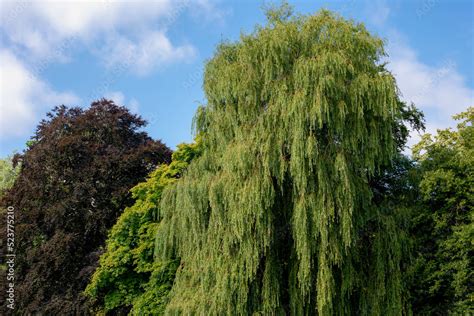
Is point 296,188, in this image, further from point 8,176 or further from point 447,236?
point 8,176

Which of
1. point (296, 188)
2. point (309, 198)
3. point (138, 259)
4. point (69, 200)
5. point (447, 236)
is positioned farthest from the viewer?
point (69, 200)

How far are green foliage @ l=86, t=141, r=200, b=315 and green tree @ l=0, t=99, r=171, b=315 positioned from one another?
3.44 ft

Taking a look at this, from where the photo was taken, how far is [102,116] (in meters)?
19.0

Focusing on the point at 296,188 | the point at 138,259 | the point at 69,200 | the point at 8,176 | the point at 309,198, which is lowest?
the point at 138,259

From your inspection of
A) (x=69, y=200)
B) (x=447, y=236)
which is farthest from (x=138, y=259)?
(x=447, y=236)

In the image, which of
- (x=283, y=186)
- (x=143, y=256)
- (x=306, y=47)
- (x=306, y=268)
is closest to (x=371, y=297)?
(x=306, y=268)

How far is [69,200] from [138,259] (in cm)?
357

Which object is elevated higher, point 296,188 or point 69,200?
point 69,200

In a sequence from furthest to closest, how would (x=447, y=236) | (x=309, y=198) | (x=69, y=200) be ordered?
(x=69, y=200), (x=447, y=236), (x=309, y=198)

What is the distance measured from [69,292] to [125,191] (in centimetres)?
404

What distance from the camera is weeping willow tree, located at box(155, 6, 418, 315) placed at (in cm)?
1058

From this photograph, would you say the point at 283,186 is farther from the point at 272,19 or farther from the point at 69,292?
the point at 69,292

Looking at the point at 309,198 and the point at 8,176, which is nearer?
the point at 309,198

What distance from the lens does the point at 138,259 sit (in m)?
15.6
